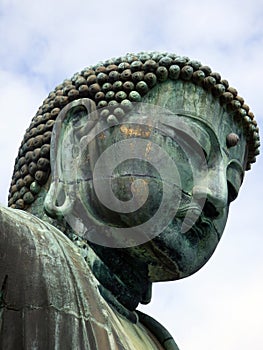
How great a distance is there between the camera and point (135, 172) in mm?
7164

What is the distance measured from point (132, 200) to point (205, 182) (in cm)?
49

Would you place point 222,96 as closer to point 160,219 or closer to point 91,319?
point 160,219

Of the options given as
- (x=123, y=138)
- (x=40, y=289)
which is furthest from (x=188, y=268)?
(x=40, y=289)

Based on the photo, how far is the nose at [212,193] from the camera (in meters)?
7.22

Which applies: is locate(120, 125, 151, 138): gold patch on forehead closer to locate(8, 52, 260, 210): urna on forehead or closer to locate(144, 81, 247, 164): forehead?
locate(8, 52, 260, 210): urna on forehead

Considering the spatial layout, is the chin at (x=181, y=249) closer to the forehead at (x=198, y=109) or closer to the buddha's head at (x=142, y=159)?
the buddha's head at (x=142, y=159)

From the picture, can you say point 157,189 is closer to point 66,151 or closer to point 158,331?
point 66,151

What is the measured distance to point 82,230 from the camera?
713 centimetres

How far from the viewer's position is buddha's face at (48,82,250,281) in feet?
23.3

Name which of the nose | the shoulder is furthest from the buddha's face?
the shoulder

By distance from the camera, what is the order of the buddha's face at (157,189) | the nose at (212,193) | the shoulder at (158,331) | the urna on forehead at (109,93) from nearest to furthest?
the buddha's face at (157,189) < the nose at (212,193) < the urna on forehead at (109,93) < the shoulder at (158,331)

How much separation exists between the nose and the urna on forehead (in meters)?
0.60

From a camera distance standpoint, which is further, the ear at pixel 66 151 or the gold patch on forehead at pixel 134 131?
the gold patch on forehead at pixel 134 131

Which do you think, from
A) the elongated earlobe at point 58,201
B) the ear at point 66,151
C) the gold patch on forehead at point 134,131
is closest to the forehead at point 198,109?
the gold patch on forehead at point 134,131
